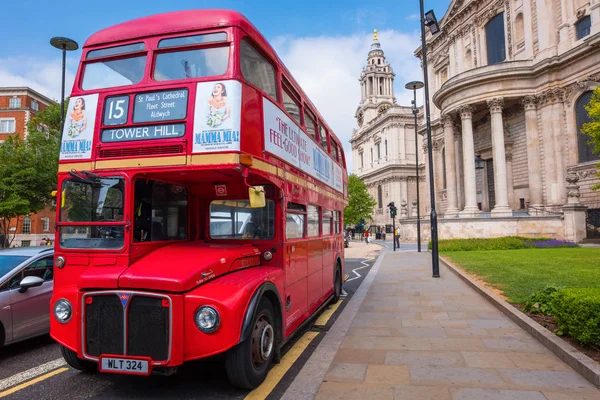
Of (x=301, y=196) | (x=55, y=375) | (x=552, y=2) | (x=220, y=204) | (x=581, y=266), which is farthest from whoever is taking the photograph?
(x=552, y=2)

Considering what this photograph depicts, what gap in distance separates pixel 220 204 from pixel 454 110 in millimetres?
32211

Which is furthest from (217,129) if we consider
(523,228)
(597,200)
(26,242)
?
(26,242)

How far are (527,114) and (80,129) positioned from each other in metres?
33.4

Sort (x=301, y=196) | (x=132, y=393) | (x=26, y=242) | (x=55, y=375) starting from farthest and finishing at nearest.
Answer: (x=26, y=242)
(x=301, y=196)
(x=55, y=375)
(x=132, y=393)

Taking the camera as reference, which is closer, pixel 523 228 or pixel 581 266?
pixel 581 266

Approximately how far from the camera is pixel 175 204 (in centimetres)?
527

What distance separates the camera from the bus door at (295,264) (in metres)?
5.64

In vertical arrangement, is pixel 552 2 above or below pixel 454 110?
above

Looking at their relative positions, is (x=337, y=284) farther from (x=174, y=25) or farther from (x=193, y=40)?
(x=174, y=25)

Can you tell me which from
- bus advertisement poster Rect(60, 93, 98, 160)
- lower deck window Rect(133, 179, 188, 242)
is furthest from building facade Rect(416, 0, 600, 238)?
bus advertisement poster Rect(60, 93, 98, 160)

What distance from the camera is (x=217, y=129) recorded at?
173 inches

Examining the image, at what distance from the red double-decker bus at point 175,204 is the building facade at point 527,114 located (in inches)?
967

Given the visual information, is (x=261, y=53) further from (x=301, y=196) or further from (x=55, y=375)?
(x=55, y=375)

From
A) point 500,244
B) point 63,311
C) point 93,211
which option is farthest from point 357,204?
point 63,311
